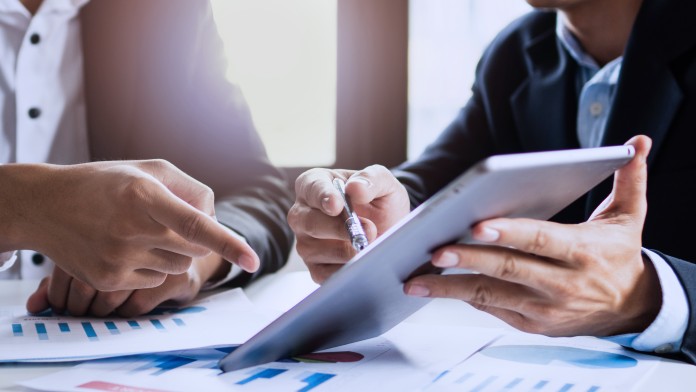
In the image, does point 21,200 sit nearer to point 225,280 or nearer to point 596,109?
point 225,280

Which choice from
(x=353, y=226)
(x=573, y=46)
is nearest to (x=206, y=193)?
(x=353, y=226)

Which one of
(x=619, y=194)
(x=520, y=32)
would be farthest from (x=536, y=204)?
(x=520, y=32)

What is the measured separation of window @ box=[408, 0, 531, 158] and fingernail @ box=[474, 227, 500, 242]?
2.10 m

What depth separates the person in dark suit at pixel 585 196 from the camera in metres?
0.57

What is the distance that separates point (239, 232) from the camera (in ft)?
3.36

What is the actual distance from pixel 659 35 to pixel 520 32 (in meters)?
0.43

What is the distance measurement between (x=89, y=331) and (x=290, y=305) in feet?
0.88

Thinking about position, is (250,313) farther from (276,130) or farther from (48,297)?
(276,130)

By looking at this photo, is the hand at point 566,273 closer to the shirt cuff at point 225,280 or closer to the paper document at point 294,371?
the paper document at point 294,371

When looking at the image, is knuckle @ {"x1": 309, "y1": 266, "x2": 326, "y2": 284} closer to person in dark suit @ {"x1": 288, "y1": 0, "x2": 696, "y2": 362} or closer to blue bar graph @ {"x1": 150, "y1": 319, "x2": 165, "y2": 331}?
person in dark suit @ {"x1": 288, "y1": 0, "x2": 696, "y2": 362}

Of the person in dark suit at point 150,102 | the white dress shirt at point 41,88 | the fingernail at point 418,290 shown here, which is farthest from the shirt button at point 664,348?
the white dress shirt at point 41,88

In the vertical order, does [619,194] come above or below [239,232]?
above

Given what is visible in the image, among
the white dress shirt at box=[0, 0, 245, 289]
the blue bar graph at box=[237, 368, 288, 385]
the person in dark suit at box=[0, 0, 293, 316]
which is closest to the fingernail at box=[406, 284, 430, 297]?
the blue bar graph at box=[237, 368, 288, 385]

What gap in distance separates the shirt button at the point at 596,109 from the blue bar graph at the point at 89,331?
102cm
